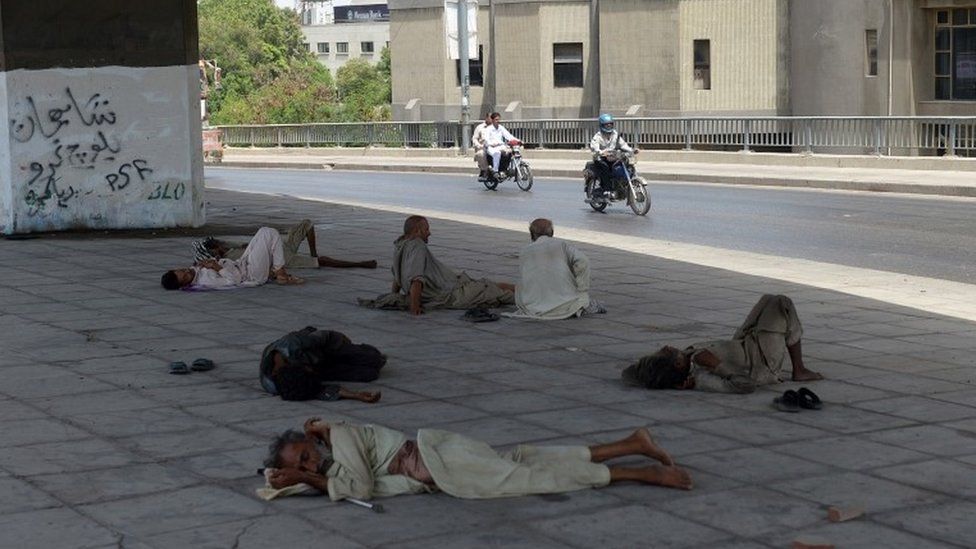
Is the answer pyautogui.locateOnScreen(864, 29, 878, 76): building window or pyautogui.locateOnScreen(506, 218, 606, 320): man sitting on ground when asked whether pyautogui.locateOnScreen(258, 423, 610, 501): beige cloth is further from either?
pyautogui.locateOnScreen(864, 29, 878, 76): building window

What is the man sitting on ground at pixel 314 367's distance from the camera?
9.84 metres

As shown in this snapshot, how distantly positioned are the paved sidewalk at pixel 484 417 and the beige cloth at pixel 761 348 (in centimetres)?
23

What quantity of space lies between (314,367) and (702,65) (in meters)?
38.8

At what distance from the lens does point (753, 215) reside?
24.2 metres

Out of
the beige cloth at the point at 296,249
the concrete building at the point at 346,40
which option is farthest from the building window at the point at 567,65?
the concrete building at the point at 346,40

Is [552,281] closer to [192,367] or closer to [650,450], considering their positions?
[192,367]

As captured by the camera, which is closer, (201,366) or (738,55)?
(201,366)

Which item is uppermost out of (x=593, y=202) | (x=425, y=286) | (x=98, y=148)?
(x=98, y=148)

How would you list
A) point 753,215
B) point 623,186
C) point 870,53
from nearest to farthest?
point 753,215, point 623,186, point 870,53

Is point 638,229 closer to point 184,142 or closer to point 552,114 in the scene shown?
point 184,142

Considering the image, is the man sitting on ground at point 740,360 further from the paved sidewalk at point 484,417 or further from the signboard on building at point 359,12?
the signboard on building at point 359,12

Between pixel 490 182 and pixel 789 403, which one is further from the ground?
pixel 490 182

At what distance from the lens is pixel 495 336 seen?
41.3 feet

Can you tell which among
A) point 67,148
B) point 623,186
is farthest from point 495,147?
point 67,148
